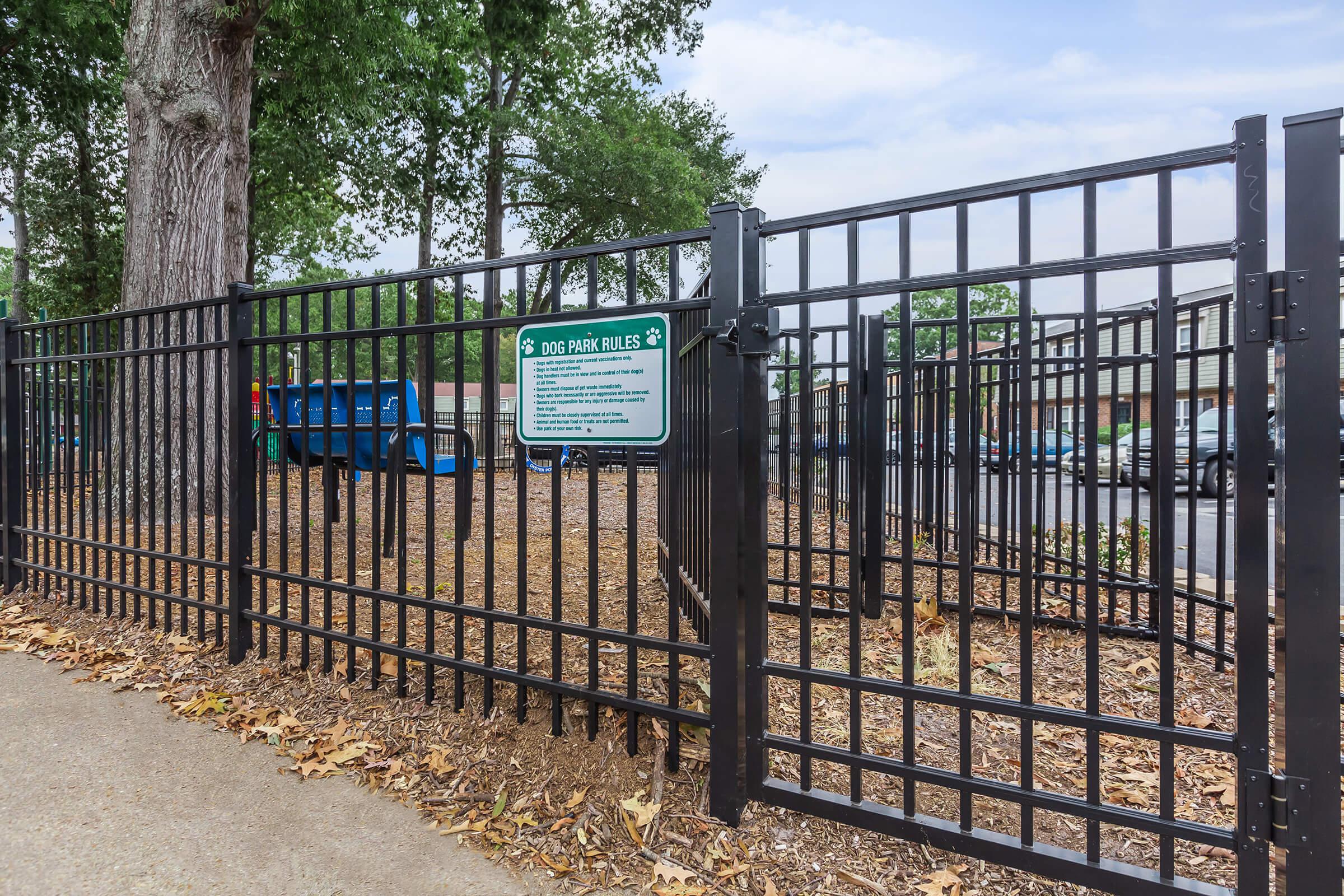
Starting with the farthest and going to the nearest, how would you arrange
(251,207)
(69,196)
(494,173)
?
(69,196) < (494,173) < (251,207)

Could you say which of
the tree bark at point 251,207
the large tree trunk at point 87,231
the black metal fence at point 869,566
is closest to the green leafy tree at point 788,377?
the black metal fence at point 869,566

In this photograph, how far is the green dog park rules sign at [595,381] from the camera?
8.39ft

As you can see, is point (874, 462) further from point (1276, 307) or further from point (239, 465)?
point (239, 465)

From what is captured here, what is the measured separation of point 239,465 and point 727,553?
285 centimetres

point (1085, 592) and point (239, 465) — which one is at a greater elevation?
point (239, 465)

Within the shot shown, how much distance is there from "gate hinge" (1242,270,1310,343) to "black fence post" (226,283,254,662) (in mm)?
4156

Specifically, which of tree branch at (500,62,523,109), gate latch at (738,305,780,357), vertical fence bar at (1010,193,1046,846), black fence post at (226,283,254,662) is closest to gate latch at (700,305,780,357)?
gate latch at (738,305,780,357)

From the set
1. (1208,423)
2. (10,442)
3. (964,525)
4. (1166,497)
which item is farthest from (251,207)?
(1208,423)

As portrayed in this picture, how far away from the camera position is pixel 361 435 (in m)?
6.84

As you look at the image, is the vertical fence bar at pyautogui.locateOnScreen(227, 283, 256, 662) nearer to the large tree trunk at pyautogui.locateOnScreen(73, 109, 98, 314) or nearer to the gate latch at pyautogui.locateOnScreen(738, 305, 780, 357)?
the gate latch at pyautogui.locateOnScreen(738, 305, 780, 357)

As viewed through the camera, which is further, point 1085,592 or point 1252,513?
point 1085,592

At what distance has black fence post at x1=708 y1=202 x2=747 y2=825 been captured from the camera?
242cm

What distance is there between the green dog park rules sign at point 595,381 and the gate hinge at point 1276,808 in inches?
75.0

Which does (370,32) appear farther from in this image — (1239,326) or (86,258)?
(86,258)
